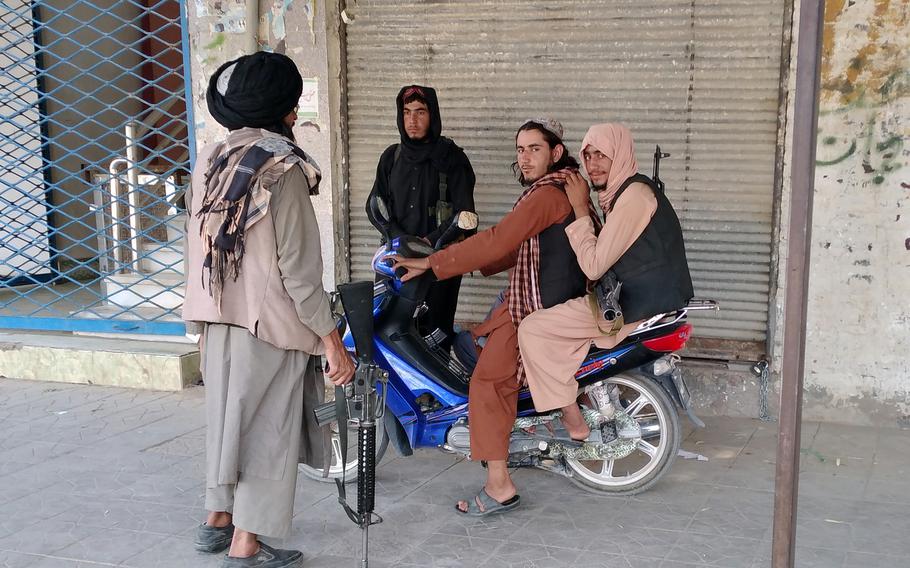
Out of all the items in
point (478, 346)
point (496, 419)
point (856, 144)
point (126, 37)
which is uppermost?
point (126, 37)

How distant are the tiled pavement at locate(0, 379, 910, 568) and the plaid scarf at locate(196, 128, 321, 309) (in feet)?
3.96

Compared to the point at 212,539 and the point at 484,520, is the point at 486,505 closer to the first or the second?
the point at 484,520

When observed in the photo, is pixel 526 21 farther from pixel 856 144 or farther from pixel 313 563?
pixel 313 563

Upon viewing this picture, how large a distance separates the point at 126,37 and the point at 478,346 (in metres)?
7.50

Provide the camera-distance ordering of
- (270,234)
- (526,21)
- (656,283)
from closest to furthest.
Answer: (270,234) → (656,283) → (526,21)

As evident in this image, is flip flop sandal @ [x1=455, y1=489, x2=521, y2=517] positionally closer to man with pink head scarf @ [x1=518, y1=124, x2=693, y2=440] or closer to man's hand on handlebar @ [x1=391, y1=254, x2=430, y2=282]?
man with pink head scarf @ [x1=518, y1=124, x2=693, y2=440]

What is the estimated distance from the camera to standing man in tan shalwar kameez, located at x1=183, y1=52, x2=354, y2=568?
3.13 metres

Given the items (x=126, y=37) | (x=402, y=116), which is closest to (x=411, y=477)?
(x=402, y=116)

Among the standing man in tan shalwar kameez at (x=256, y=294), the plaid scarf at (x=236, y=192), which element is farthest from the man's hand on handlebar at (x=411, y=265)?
the plaid scarf at (x=236, y=192)

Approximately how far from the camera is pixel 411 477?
4.41 meters

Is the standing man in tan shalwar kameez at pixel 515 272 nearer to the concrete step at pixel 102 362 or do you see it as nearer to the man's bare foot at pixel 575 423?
the man's bare foot at pixel 575 423

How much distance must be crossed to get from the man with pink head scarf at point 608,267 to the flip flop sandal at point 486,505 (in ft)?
1.33

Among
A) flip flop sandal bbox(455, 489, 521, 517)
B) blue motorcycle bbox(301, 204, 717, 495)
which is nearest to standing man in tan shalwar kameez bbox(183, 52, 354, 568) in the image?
blue motorcycle bbox(301, 204, 717, 495)

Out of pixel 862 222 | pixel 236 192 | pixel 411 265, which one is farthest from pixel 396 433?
pixel 862 222
